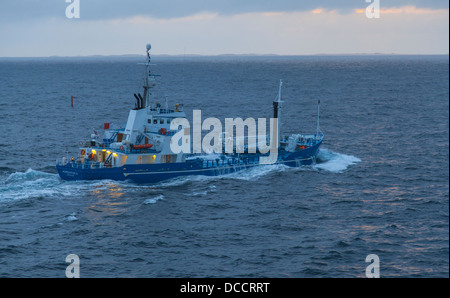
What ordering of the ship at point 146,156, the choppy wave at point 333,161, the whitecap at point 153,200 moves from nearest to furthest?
1. the whitecap at point 153,200
2. the ship at point 146,156
3. the choppy wave at point 333,161

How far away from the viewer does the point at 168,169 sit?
5647 cm

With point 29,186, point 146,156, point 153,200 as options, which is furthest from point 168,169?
point 29,186

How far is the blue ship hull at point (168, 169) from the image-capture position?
54062 mm

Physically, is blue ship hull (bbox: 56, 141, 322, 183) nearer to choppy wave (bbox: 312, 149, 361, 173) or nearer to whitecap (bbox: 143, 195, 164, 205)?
choppy wave (bbox: 312, 149, 361, 173)

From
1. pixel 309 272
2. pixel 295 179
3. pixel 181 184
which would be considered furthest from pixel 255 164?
pixel 309 272

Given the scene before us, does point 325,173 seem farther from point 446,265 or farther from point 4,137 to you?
point 4,137

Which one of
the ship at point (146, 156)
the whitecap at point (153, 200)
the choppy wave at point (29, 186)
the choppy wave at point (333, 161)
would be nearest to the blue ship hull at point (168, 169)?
the ship at point (146, 156)

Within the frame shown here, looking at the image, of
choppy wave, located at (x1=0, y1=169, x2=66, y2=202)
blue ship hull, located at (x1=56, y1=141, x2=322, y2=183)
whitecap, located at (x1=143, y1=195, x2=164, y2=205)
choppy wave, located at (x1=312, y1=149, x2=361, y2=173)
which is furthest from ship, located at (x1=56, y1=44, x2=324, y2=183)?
whitecap, located at (x1=143, y1=195, x2=164, y2=205)

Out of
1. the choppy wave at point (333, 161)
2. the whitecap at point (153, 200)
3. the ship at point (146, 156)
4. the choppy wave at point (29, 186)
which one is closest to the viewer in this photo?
the whitecap at point (153, 200)

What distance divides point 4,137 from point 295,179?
162ft

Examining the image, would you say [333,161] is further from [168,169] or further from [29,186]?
[29,186]

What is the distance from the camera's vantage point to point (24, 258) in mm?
36281

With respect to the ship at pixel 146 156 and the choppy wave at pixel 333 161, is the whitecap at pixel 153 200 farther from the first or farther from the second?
the choppy wave at pixel 333 161
